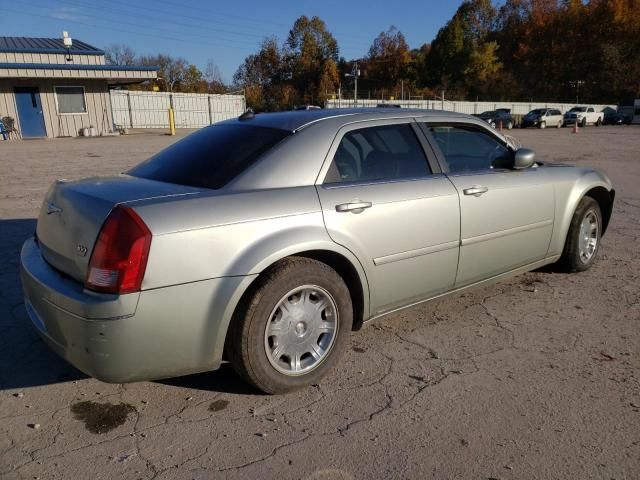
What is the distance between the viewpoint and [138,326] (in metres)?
2.41

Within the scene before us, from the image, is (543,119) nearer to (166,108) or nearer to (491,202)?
(166,108)

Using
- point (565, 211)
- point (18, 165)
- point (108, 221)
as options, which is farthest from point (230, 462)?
point (18, 165)

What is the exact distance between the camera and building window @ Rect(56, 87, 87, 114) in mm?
25408

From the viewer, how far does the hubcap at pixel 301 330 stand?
2844 millimetres

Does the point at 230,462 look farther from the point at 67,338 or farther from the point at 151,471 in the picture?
the point at 67,338

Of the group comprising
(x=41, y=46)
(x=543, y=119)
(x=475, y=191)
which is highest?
(x=41, y=46)

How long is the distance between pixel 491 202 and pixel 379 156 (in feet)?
3.10

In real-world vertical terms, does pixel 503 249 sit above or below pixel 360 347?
above

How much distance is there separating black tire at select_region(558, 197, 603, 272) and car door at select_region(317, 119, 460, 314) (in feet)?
5.43

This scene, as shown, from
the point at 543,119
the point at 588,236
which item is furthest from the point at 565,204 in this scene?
the point at 543,119

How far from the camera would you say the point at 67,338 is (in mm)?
2516

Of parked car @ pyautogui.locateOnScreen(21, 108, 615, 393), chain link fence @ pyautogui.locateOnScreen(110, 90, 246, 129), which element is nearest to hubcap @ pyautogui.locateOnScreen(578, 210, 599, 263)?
parked car @ pyautogui.locateOnScreen(21, 108, 615, 393)

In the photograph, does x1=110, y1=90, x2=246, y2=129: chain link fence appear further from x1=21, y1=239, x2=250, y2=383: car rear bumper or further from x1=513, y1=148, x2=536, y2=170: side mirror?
x1=21, y1=239, x2=250, y2=383: car rear bumper

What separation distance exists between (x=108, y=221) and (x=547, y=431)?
92.0 inches
